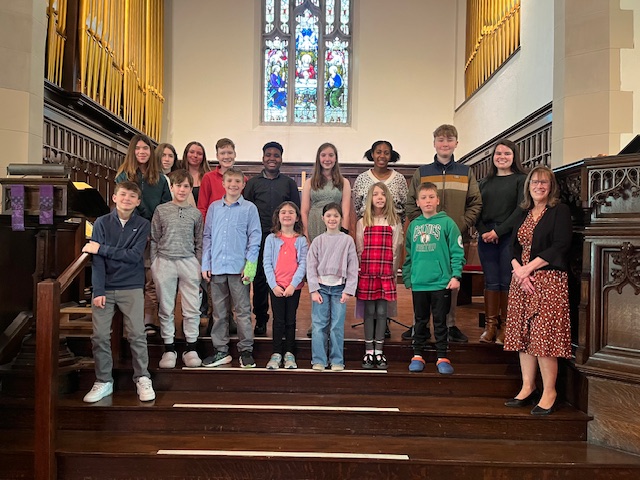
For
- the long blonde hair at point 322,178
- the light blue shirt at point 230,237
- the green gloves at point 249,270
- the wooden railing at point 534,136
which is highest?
the wooden railing at point 534,136

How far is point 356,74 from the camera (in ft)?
35.4

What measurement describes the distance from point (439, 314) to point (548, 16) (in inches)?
169

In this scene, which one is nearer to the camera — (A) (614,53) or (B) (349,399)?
(B) (349,399)

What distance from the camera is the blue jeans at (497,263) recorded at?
374 cm

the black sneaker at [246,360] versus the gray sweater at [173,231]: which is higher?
the gray sweater at [173,231]

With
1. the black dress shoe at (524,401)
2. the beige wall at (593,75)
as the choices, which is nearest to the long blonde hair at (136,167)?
the black dress shoe at (524,401)

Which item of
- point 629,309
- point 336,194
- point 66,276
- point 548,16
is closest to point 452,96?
point 548,16

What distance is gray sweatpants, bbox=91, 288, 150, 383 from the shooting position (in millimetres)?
3281

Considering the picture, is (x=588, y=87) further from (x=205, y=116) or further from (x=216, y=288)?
(x=205, y=116)

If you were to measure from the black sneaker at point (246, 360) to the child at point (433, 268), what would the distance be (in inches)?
37.6

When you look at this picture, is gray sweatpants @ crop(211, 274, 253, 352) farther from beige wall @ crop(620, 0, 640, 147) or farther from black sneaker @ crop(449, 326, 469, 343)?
beige wall @ crop(620, 0, 640, 147)

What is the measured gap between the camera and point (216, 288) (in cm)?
365

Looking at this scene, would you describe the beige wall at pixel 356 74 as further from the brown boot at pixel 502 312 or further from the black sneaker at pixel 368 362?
the black sneaker at pixel 368 362

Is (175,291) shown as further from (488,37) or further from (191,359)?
(488,37)
